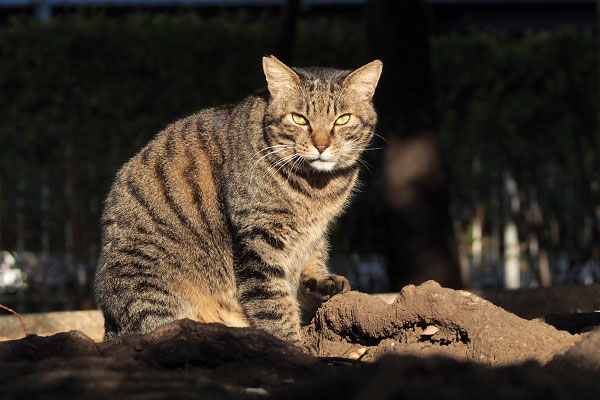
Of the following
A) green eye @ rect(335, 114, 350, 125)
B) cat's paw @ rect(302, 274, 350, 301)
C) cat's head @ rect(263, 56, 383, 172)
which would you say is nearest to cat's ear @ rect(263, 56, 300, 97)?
cat's head @ rect(263, 56, 383, 172)

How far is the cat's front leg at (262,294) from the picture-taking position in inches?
122

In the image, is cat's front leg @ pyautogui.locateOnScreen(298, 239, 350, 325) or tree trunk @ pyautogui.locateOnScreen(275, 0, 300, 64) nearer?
cat's front leg @ pyautogui.locateOnScreen(298, 239, 350, 325)

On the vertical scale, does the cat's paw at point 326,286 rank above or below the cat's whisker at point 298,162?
below

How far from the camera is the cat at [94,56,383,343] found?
315 cm

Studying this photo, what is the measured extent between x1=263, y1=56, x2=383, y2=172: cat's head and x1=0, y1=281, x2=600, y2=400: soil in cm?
89

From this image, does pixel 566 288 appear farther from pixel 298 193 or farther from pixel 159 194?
pixel 159 194

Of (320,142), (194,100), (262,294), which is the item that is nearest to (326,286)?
(262,294)

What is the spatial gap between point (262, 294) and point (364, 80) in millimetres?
1197

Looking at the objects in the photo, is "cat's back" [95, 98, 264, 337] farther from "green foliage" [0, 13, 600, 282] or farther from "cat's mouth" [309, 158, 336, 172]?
"green foliage" [0, 13, 600, 282]

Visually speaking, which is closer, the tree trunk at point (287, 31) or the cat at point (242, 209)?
the cat at point (242, 209)

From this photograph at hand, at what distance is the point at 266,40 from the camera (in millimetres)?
6812

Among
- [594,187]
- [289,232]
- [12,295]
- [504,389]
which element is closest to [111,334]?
[289,232]

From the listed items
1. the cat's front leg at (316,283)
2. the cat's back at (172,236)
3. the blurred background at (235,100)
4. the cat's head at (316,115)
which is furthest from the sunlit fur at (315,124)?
the blurred background at (235,100)

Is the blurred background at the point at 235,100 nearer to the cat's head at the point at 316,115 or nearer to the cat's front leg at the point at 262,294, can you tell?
the cat's head at the point at 316,115
